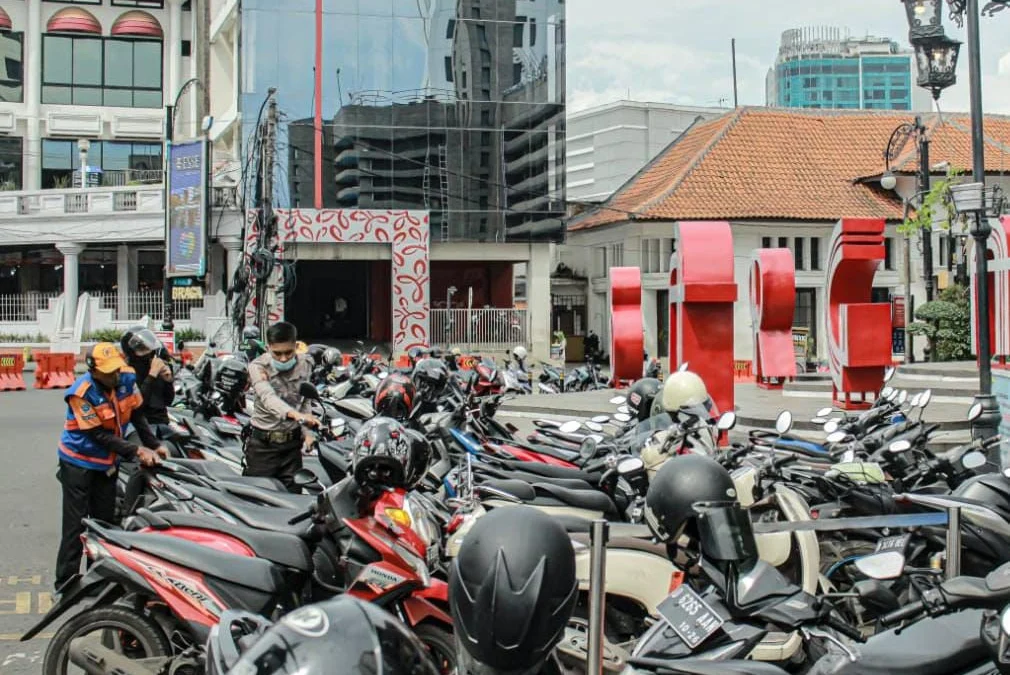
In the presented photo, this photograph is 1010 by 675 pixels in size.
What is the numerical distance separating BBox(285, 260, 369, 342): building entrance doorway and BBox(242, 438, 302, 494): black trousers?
29866 mm

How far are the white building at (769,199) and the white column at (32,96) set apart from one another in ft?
68.8

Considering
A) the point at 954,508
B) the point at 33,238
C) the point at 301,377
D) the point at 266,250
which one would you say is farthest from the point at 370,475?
the point at 33,238

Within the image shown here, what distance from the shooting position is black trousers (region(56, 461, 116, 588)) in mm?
6520

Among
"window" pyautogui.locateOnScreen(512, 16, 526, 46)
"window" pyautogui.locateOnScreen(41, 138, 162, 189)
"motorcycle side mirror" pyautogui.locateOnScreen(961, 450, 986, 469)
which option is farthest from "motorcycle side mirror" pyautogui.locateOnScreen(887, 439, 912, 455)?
"window" pyautogui.locateOnScreen(41, 138, 162, 189)

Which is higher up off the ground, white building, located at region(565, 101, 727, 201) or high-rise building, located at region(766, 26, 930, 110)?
high-rise building, located at region(766, 26, 930, 110)

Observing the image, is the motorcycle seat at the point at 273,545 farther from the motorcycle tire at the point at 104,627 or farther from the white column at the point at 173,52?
the white column at the point at 173,52

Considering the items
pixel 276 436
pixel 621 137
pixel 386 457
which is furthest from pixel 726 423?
pixel 621 137

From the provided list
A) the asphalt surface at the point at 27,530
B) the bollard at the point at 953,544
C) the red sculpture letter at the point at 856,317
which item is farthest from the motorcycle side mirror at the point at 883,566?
the red sculpture letter at the point at 856,317

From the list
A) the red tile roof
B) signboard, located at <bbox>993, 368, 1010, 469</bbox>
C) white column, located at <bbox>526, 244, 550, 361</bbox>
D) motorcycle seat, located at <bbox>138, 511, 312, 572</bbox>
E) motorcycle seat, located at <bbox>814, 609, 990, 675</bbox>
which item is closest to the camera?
motorcycle seat, located at <bbox>814, 609, 990, 675</bbox>

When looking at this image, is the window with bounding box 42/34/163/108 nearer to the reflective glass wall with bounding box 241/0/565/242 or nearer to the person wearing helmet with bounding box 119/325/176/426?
the reflective glass wall with bounding box 241/0/565/242

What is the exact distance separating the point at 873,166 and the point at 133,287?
25486 millimetres

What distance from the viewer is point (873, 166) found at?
123 ft

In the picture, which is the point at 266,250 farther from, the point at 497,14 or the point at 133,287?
the point at 133,287

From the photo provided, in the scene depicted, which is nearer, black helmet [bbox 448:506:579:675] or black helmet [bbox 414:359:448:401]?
black helmet [bbox 448:506:579:675]
